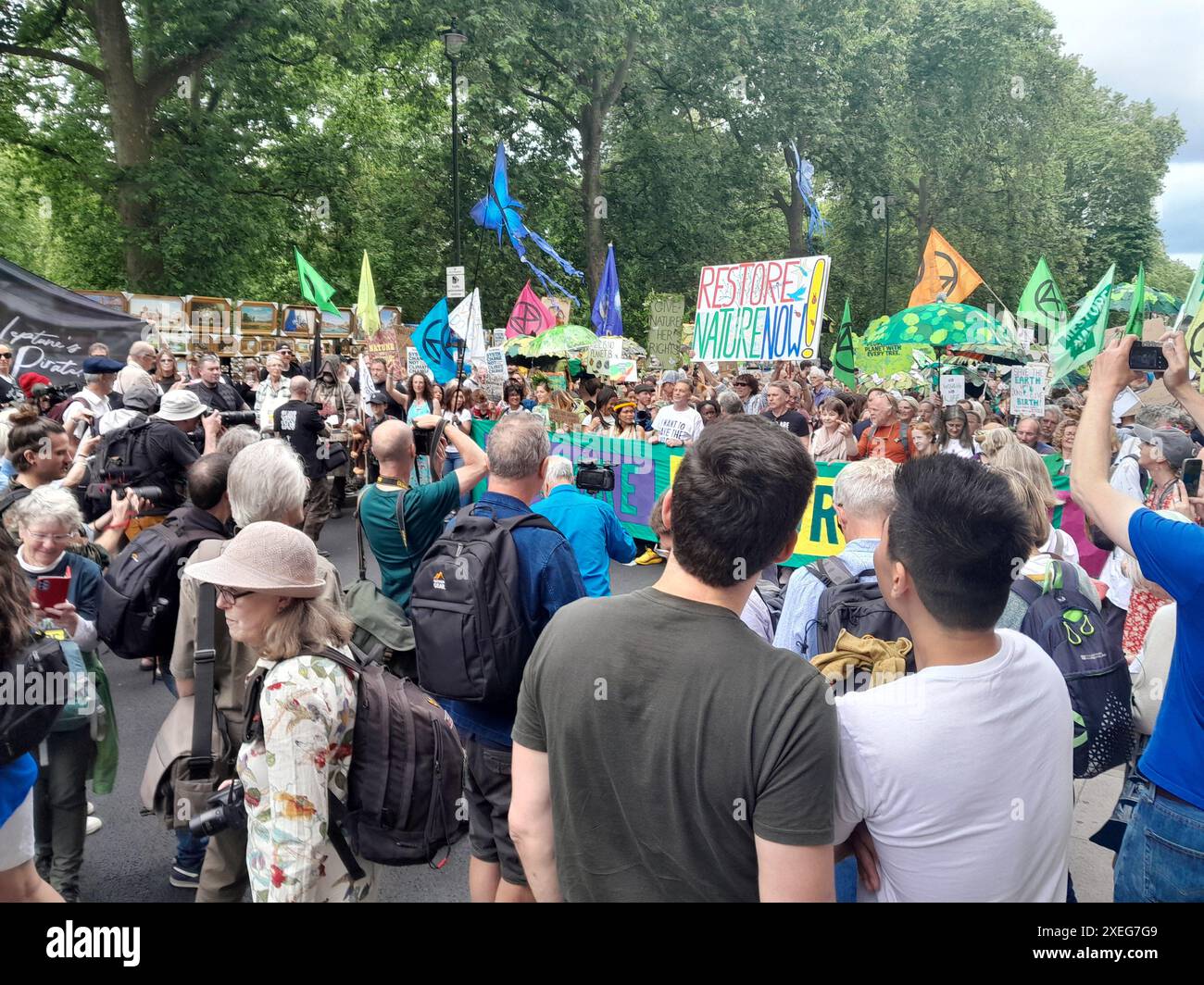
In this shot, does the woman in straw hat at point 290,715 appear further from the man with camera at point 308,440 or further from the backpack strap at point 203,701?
the man with camera at point 308,440

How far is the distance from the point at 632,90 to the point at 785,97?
4.77 meters

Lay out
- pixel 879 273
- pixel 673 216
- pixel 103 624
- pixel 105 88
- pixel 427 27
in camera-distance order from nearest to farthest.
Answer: pixel 103 624, pixel 105 88, pixel 427 27, pixel 673 216, pixel 879 273

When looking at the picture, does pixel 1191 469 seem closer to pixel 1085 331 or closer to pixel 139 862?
pixel 139 862

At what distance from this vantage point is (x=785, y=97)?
95.8ft

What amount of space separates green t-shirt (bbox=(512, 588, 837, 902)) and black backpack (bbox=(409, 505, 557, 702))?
1175 millimetres

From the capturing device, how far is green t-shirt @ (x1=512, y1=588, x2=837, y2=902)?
152 centimetres

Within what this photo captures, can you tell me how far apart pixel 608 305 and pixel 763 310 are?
1052 centimetres

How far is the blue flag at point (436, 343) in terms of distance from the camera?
10602mm

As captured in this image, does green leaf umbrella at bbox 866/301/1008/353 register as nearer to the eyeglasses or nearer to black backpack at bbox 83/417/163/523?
black backpack at bbox 83/417/163/523

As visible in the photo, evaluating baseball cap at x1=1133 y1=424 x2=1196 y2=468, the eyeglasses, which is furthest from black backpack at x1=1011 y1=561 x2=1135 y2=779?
the eyeglasses

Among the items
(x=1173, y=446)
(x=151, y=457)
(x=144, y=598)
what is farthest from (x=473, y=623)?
(x=1173, y=446)

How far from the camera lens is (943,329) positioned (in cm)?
1354

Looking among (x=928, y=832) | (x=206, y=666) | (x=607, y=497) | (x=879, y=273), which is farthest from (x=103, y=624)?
(x=879, y=273)

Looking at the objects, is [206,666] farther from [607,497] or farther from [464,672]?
[607,497]
